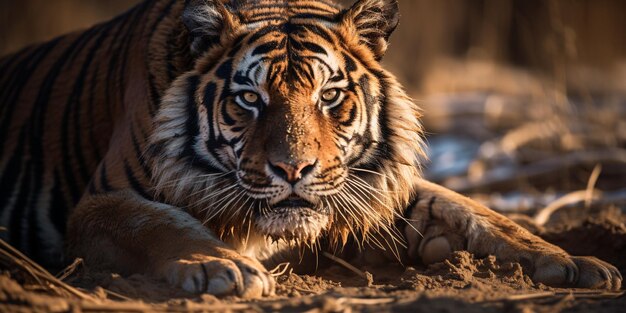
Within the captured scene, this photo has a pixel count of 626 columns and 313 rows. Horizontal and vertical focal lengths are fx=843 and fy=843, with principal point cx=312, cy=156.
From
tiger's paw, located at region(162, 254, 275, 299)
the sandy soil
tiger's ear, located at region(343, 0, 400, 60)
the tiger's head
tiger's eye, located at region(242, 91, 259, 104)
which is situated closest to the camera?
the sandy soil

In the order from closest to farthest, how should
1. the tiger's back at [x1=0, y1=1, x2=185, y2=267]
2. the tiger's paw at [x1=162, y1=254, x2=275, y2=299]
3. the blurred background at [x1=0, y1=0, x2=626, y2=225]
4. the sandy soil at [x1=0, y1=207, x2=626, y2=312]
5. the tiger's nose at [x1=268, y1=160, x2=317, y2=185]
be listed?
the sandy soil at [x1=0, y1=207, x2=626, y2=312], the tiger's paw at [x1=162, y1=254, x2=275, y2=299], the tiger's nose at [x1=268, y1=160, x2=317, y2=185], the tiger's back at [x1=0, y1=1, x2=185, y2=267], the blurred background at [x1=0, y1=0, x2=626, y2=225]

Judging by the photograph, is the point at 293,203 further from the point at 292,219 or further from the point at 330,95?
the point at 330,95

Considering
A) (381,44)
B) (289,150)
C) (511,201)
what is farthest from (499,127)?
(289,150)

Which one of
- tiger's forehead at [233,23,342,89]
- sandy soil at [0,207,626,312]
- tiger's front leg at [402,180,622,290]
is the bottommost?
sandy soil at [0,207,626,312]

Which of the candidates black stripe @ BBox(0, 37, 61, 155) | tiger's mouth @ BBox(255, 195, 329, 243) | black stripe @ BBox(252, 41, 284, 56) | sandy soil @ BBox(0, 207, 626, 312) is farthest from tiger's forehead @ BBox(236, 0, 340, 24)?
black stripe @ BBox(0, 37, 61, 155)

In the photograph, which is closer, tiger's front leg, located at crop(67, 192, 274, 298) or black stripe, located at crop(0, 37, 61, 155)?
tiger's front leg, located at crop(67, 192, 274, 298)

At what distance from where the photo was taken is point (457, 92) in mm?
8641

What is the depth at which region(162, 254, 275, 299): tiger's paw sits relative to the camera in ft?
7.35

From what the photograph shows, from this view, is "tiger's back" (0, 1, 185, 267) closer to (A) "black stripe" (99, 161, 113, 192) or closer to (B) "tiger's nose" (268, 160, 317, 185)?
(A) "black stripe" (99, 161, 113, 192)

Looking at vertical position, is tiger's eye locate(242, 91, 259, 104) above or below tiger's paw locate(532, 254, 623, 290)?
above

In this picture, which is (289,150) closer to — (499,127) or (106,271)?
(106,271)

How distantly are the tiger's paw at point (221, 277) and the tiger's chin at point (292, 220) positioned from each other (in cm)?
25

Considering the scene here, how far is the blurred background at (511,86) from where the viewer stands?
16.4ft

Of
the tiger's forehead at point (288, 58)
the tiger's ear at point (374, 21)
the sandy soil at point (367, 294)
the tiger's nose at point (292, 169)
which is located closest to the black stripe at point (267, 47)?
the tiger's forehead at point (288, 58)
